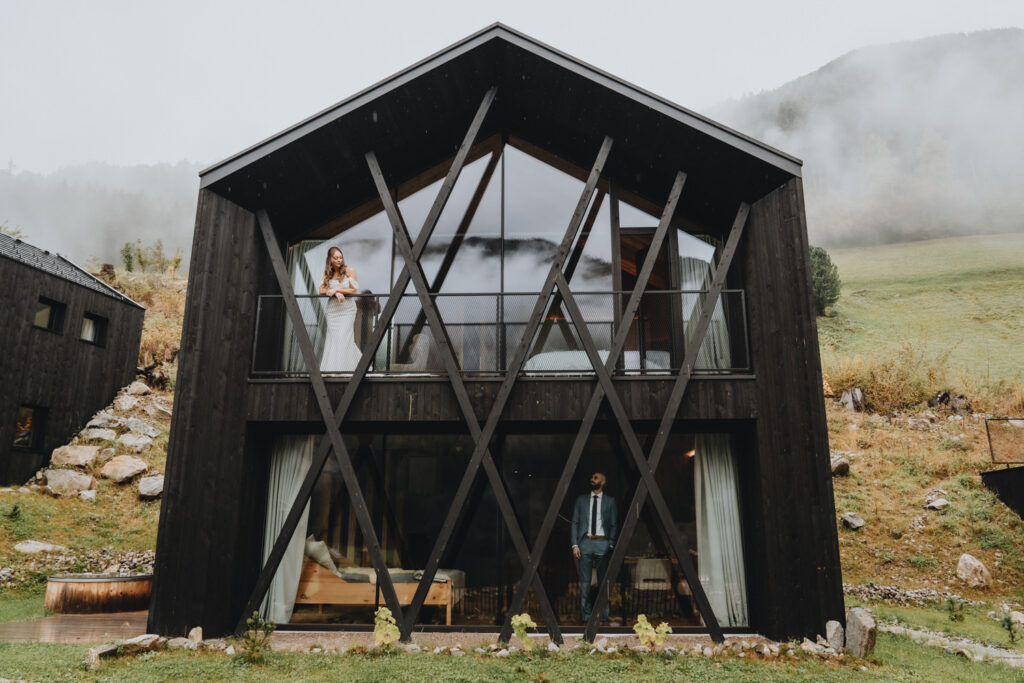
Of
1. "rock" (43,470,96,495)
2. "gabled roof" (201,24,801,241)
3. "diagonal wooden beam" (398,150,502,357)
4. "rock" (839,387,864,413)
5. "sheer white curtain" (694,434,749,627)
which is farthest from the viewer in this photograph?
"rock" (839,387,864,413)

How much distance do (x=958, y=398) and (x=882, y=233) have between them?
3310 cm

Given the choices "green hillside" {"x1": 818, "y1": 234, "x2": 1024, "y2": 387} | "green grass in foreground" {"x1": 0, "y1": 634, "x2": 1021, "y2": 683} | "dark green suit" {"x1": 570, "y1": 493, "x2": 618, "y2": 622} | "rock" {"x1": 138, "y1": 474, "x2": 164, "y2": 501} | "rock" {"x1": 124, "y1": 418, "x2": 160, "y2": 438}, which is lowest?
"green grass in foreground" {"x1": 0, "y1": 634, "x2": 1021, "y2": 683}

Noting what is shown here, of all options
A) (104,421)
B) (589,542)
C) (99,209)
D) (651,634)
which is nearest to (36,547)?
(104,421)

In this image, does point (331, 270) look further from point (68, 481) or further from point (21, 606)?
point (68, 481)

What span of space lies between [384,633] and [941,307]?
3575cm

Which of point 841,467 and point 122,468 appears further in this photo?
point 122,468

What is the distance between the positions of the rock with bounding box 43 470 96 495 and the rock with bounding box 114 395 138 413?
3.80m

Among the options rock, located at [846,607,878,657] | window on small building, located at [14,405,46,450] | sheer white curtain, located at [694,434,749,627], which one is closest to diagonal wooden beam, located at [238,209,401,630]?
Result: sheer white curtain, located at [694,434,749,627]

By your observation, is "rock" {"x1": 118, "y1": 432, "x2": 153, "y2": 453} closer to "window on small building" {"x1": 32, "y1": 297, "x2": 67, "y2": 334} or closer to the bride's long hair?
"window on small building" {"x1": 32, "y1": 297, "x2": 67, "y2": 334}

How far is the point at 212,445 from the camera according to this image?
7844 millimetres

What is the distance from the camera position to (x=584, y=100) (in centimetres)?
863

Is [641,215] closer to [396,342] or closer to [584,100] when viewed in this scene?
[584,100]

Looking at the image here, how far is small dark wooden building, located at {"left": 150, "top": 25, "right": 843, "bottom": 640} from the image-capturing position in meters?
7.57

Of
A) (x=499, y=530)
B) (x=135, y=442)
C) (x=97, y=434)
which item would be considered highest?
(x=97, y=434)
